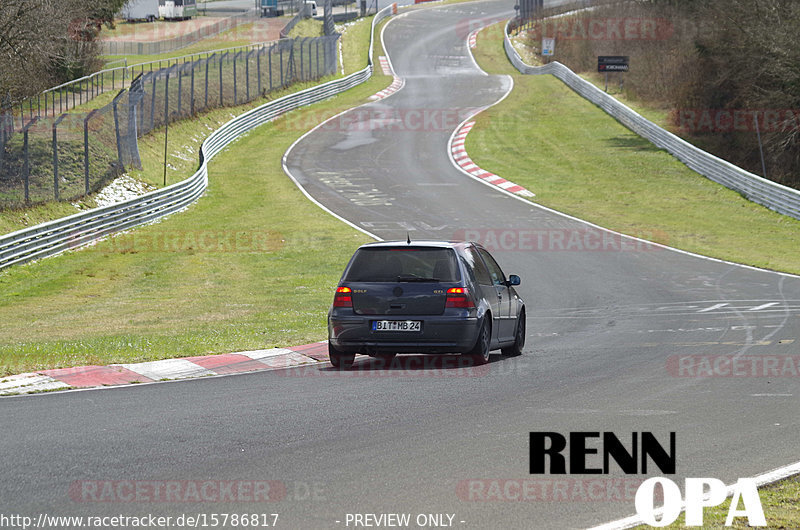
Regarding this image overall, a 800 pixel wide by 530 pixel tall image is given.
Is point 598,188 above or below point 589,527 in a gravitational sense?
below

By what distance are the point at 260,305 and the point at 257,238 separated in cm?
1061

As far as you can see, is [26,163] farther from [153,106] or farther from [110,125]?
[153,106]

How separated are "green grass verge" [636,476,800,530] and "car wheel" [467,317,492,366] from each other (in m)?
5.48

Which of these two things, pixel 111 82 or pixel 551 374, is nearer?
pixel 551 374

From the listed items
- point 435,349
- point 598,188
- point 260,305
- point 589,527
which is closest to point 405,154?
point 598,188

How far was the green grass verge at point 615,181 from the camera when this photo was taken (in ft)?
102

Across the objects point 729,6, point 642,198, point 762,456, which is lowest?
point 642,198

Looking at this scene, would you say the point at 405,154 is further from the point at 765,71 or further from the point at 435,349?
the point at 435,349

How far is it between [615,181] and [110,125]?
1981 cm

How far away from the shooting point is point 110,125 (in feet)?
112

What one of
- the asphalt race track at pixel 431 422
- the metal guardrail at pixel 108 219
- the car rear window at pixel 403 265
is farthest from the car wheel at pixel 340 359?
the metal guardrail at pixel 108 219

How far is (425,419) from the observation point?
8.65 metres

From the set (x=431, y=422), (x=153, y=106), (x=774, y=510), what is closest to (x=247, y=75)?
(x=153, y=106)

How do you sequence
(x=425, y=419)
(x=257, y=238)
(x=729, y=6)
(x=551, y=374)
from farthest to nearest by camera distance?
(x=729, y=6)
(x=257, y=238)
(x=551, y=374)
(x=425, y=419)
